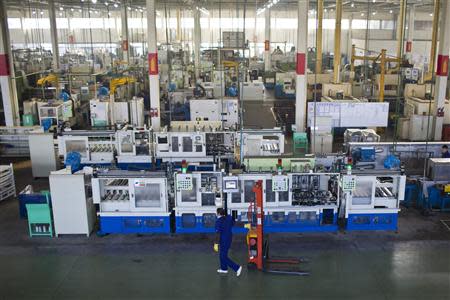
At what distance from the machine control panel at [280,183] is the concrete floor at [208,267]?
1.00m

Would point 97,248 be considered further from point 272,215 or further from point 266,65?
point 266,65

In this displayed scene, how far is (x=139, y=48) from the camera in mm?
42500

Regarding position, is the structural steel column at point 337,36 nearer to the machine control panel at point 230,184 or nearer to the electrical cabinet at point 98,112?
the electrical cabinet at point 98,112

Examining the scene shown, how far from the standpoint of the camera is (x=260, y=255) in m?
7.48

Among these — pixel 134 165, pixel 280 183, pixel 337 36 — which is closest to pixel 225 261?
pixel 280 183

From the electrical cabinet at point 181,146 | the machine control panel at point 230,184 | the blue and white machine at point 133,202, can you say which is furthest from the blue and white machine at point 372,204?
the electrical cabinet at point 181,146

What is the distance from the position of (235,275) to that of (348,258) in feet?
6.71

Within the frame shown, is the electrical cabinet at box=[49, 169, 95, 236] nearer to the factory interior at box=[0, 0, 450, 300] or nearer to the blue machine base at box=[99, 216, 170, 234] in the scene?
the factory interior at box=[0, 0, 450, 300]

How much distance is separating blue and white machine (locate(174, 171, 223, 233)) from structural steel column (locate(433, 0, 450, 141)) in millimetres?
10148

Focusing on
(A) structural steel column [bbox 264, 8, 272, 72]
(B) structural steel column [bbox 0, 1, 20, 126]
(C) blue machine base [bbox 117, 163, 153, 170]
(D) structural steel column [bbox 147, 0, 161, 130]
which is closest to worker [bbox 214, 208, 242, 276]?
(C) blue machine base [bbox 117, 163, 153, 170]

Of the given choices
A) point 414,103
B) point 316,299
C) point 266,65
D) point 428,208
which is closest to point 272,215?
point 316,299

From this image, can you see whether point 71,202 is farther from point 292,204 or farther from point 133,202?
point 292,204

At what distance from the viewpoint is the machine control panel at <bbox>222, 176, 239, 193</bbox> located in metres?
8.35

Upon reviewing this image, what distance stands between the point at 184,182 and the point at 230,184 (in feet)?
2.78
